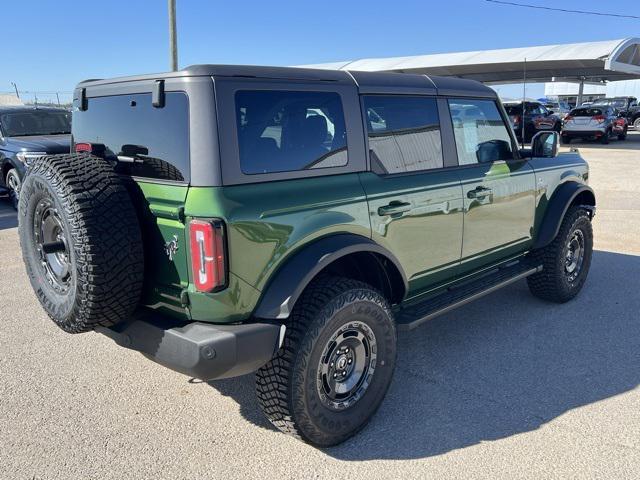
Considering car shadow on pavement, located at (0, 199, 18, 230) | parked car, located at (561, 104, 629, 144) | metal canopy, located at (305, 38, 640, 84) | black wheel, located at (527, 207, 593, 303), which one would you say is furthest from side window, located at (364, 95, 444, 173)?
parked car, located at (561, 104, 629, 144)

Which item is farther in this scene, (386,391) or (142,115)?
(386,391)

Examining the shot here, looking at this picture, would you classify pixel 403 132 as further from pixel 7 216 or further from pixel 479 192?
pixel 7 216

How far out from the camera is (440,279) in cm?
371

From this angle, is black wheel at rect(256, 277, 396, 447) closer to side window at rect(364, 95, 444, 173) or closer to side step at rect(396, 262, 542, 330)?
side step at rect(396, 262, 542, 330)

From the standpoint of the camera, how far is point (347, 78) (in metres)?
3.07

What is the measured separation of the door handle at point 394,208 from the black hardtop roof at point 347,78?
0.68 metres

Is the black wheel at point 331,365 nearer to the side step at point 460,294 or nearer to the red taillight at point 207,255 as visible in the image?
the side step at point 460,294

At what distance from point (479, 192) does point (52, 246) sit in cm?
272

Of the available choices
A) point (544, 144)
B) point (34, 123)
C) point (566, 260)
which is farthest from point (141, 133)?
point (34, 123)

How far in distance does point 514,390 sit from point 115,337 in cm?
239

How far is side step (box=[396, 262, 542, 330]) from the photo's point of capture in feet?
11.1

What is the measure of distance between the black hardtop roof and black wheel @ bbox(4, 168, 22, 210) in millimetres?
6482

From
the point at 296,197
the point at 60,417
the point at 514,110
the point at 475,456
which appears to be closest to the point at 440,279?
the point at 475,456

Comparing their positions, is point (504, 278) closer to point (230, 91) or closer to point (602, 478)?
point (602, 478)
